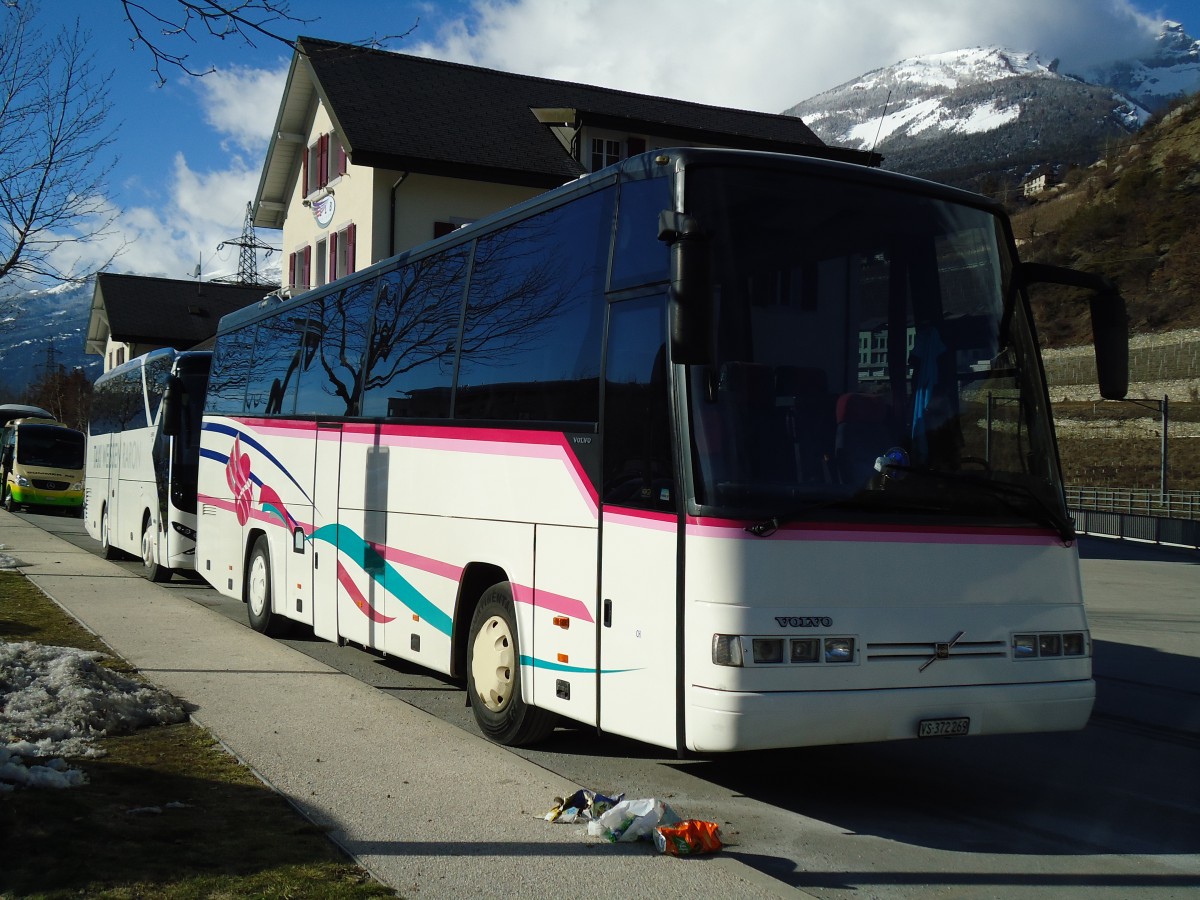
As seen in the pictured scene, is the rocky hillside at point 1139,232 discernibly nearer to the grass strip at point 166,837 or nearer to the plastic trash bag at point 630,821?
the plastic trash bag at point 630,821

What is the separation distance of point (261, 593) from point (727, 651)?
27.8 feet

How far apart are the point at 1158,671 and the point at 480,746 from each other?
321 inches

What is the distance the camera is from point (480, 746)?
8.08 m

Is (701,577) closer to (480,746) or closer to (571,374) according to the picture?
(571,374)

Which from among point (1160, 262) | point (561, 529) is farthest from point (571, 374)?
point (1160, 262)

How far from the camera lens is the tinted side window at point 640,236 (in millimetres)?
6914

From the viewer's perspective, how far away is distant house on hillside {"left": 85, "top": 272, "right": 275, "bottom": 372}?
66.8 metres

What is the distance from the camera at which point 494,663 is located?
843 centimetres

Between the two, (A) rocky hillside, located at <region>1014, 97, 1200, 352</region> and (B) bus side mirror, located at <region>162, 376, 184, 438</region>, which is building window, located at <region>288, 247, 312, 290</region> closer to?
(B) bus side mirror, located at <region>162, 376, 184, 438</region>

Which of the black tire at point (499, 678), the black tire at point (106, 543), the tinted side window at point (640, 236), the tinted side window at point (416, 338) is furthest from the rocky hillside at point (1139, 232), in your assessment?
the tinted side window at point (640, 236)

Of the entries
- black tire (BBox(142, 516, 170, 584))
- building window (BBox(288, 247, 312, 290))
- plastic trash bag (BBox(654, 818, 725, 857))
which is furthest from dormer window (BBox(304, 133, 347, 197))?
plastic trash bag (BBox(654, 818, 725, 857))

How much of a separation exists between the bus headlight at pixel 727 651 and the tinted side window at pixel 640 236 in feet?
6.38

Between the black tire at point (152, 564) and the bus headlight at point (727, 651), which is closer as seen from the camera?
the bus headlight at point (727, 651)

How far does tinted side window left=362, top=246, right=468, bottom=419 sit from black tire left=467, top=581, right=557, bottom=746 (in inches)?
63.6
